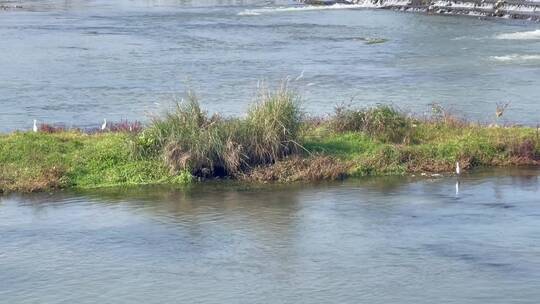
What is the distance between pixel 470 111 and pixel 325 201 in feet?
30.6

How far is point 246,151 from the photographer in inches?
724

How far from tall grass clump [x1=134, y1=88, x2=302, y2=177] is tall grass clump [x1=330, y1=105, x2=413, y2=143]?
1.70 m

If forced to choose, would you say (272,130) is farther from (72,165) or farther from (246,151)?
(72,165)

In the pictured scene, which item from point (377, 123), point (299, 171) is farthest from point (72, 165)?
point (377, 123)

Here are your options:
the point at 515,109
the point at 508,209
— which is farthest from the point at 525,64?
the point at 508,209

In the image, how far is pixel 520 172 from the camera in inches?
742

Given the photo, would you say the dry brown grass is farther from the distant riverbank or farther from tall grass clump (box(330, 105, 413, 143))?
the distant riverbank

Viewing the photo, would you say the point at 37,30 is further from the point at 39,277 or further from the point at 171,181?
the point at 39,277

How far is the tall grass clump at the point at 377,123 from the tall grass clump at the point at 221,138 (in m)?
1.70

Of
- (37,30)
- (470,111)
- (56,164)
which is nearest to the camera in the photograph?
(56,164)

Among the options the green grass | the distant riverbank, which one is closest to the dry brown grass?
the green grass

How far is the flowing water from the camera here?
1088 inches

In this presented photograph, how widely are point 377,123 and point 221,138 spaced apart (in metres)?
3.11

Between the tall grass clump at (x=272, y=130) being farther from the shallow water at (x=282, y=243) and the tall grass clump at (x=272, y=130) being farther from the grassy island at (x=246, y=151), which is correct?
the shallow water at (x=282, y=243)
